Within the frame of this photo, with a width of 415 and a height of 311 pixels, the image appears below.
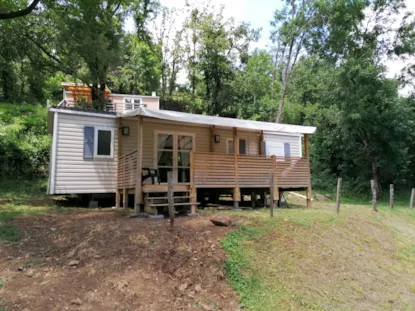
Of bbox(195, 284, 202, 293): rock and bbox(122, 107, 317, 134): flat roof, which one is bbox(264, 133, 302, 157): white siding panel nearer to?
bbox(122, 107, 317, 134): flat roof

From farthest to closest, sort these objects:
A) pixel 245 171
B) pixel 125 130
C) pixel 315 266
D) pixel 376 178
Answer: pixel 376 178, pixel 125 130, pixel 245 171, pixel 315 266

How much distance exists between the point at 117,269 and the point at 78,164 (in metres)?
6.29

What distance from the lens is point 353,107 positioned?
18.5 m

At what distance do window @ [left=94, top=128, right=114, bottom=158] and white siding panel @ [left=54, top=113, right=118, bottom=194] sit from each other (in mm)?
150

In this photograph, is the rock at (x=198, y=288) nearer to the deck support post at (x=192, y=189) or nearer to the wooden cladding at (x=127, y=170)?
the deck support post at (x=192, y=189)

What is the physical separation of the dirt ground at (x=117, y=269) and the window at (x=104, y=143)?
411 cm

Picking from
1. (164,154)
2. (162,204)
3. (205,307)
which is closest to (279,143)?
(164,154)

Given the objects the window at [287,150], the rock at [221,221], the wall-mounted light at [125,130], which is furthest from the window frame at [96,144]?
the window at [287,150]

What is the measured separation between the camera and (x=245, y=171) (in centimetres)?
991

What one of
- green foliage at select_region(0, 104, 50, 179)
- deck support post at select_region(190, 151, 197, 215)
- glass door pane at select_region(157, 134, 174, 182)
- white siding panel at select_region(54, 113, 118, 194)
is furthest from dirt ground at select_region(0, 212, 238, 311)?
green foliage at select_region(0, 104, 50, 179)

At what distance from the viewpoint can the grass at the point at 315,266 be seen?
4.84m

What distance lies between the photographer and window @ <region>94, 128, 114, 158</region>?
10.6 metres

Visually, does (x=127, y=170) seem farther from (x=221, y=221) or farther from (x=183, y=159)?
(x=221, y=221)

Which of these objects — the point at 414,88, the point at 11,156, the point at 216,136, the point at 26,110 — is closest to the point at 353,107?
the point at 414,88
